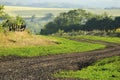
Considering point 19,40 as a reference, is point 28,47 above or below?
below

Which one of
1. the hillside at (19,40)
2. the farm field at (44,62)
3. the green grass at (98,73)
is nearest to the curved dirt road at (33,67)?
the farm field at (44,62)

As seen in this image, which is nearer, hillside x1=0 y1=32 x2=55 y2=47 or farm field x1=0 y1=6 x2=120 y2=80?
farm field x1=0 y1=6 x2=120 y2=80

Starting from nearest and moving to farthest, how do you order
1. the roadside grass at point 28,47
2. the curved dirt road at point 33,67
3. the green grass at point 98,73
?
the green grass at point 98,73
the curved dirt road at point 33,67
the roadside grass at point 28,47

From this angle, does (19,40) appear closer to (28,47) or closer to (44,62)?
(28,47)

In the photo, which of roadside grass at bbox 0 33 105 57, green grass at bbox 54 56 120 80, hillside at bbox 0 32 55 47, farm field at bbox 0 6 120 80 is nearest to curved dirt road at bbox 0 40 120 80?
farm field at bbox 0 6 120 80

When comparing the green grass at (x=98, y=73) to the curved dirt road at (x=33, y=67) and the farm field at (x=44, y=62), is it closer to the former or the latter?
the farm field at (x=44, y=62)

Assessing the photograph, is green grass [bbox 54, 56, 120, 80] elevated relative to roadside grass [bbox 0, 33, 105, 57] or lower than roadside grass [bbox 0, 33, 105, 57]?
elevated

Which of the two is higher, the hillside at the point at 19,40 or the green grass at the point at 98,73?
the green grass at the point at 98,73

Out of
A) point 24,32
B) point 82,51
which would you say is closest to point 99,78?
point 82,51

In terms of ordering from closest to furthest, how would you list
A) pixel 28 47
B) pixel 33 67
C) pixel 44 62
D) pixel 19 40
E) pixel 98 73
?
pixel 98 73
pixel 33 67
pixel 44 62
pixel 28 47
pixel 19 40

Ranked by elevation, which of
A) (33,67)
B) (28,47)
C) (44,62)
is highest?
(33,67)

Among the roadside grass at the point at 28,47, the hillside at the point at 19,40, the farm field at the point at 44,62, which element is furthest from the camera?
the hillside at the point at 19,40

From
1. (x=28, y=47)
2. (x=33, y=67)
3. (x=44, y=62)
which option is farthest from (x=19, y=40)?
(x=33, y=67)

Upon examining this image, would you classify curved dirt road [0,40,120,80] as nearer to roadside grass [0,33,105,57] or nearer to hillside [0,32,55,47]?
roadside grass [0,33,105,57]
